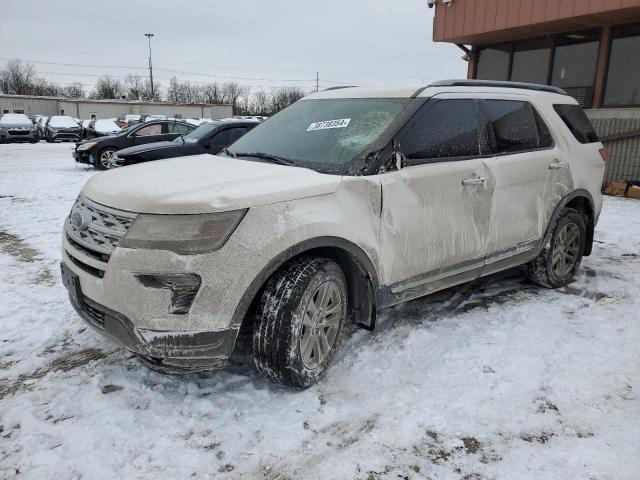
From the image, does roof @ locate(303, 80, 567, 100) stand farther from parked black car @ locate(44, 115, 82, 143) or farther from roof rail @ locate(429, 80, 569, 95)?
parked black car @ locate(44, 115, 82, 143)

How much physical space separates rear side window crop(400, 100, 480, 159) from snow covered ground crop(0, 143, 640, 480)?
Result: 1.32 meters

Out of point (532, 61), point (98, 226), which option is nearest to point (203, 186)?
point (98, 226)

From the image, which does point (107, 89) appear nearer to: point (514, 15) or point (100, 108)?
point (100, 108)

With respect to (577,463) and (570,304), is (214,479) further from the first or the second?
(570,304)

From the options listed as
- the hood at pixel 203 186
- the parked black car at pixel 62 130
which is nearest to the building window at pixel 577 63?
A: the hood at pixel 203 186

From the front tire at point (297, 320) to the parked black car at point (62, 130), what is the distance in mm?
29123

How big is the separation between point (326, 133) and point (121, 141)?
491 inches

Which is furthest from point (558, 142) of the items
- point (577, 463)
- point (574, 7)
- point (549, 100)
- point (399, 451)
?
point (574, 7)

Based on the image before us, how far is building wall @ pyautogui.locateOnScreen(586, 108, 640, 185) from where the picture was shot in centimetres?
1097

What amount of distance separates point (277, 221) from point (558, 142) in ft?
10.2

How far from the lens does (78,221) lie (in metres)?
2.91

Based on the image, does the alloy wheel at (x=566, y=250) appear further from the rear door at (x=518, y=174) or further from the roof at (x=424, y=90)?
A: the roof at (x=424, y=90)

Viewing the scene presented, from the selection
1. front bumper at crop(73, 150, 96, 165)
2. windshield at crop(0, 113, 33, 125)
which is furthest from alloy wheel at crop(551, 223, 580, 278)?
windshield at crop(0, 113, 33, 125)

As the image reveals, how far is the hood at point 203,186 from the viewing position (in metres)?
2.53
